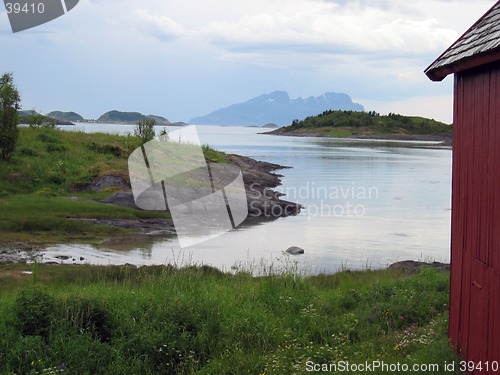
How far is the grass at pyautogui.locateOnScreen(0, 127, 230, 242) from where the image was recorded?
28250 mm

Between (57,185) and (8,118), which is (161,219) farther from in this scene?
(8,118)

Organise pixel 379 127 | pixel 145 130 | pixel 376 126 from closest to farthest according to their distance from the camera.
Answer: pixel 145 130 < pixel 379 127 < pixel 376 126

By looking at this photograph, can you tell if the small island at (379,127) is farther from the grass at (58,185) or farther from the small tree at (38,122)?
the grass at (58,185)

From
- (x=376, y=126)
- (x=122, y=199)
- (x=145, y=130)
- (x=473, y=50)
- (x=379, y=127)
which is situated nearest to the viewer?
(x=473, y=50)

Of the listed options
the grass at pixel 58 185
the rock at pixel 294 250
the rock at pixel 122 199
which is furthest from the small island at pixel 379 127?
the rock at pixel 294 250

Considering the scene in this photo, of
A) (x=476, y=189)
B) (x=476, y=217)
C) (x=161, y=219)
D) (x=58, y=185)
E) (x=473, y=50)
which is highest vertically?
(x=473, y=50)

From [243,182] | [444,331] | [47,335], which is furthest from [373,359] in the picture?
[243,182]

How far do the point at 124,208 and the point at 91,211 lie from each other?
7.00 ft

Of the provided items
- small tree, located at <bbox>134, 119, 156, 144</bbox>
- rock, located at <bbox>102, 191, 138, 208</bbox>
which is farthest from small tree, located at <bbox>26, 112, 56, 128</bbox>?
rock, located at <bbox>102, 191, 138, 208</bbox>

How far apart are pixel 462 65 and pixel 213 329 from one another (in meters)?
5.60

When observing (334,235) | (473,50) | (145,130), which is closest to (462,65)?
(473,50)

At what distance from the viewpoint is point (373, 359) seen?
8945 millimetres

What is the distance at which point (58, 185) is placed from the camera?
35.4 metres

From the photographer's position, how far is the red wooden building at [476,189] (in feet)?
23.3
